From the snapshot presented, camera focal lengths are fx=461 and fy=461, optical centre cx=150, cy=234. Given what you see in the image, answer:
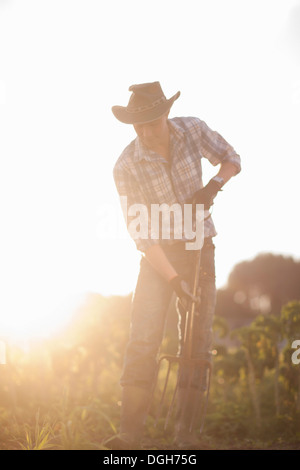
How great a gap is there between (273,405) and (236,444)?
167 centimetres

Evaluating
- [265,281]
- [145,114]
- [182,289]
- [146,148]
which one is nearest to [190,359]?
[182,289]

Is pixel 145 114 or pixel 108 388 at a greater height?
pixel 145 114

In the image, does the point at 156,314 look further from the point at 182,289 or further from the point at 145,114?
the point at 145,114

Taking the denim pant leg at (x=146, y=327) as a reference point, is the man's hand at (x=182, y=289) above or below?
above

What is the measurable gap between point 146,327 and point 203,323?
0.45m

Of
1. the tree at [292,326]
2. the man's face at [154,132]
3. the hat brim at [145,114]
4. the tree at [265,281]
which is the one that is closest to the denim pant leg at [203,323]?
the man's face at [154,132]

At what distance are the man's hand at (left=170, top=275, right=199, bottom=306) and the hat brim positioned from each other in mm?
1142

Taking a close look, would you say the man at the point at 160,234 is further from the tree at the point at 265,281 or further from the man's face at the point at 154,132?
the tree at the point at 265,281

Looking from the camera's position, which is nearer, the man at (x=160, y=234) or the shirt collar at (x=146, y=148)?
the man at (x=160, y=234)

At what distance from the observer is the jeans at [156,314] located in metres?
3.36

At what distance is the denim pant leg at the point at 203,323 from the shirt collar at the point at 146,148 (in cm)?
82

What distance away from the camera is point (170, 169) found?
3.55 meters

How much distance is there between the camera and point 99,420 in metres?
4.50

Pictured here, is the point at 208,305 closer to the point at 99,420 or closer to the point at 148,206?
the point at 148,206
